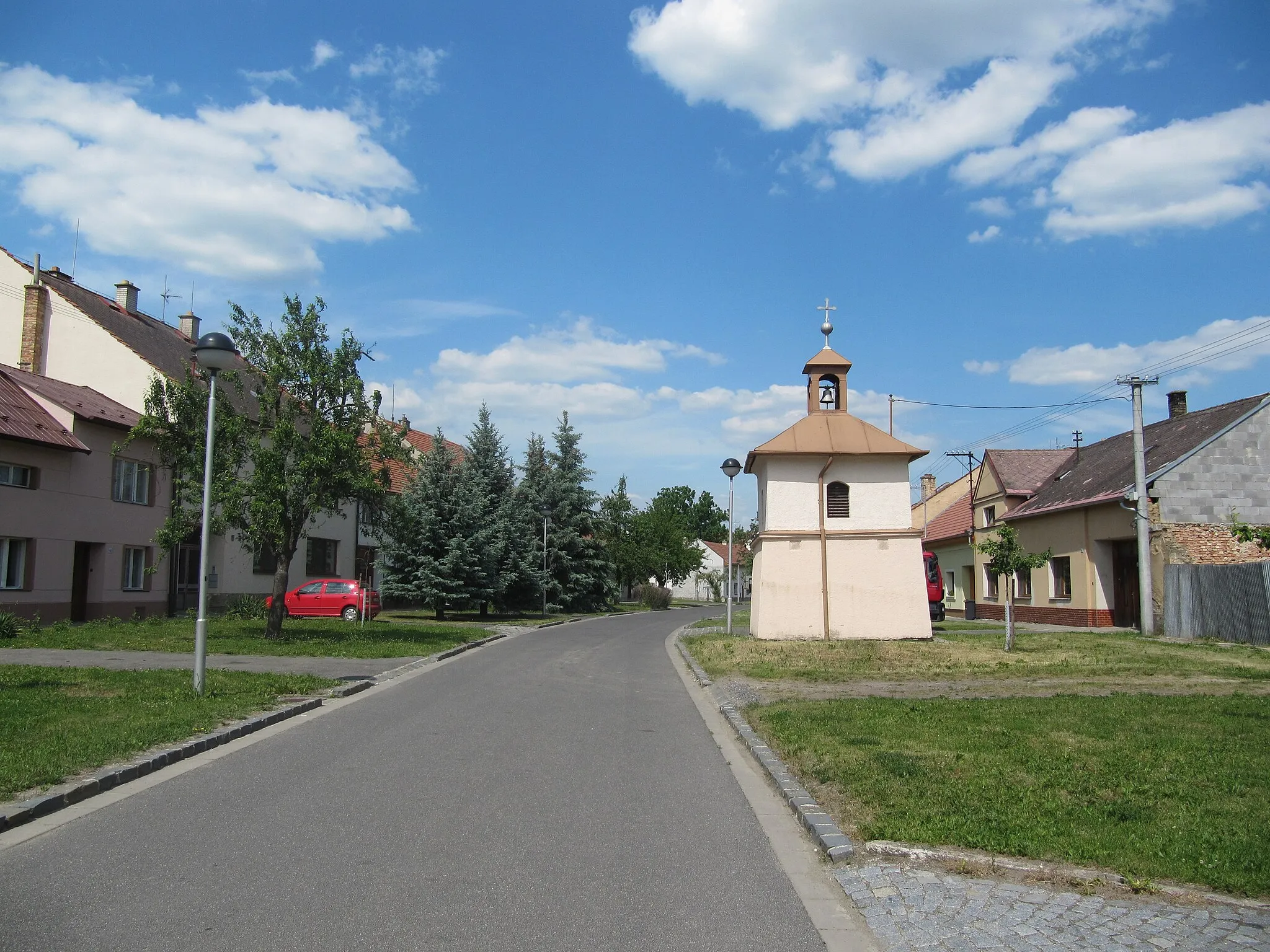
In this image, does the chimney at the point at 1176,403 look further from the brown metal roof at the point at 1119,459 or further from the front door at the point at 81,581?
the front door at the point at 81,581

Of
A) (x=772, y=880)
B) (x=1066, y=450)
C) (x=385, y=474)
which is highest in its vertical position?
(x=1066, y=450)

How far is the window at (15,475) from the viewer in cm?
2553

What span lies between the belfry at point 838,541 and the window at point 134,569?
2003cm

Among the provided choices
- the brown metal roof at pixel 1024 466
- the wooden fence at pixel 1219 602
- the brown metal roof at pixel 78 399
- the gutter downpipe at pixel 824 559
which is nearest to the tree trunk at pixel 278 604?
the brown metal roof at pixel 78 399

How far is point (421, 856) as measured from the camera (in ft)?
19.7

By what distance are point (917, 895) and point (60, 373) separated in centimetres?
3535

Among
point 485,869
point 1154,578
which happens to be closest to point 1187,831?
point 485,869

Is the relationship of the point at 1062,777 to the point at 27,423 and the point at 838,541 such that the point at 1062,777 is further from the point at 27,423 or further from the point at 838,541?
the point at 27,423

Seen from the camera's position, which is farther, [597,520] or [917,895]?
[597,520]

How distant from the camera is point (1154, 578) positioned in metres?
28.2

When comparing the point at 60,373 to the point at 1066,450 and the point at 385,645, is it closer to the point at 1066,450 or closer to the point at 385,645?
the point at 385,645

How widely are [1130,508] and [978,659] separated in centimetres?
1195

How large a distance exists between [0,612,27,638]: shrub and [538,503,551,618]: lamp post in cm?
2135

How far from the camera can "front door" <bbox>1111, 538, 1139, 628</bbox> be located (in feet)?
102
